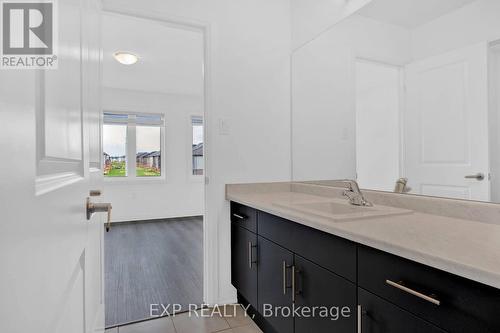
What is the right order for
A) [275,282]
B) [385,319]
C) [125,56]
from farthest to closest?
[125,56]
[275,282]
[385,319]

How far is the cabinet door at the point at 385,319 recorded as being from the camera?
0.78m

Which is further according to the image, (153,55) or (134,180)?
(134,180)

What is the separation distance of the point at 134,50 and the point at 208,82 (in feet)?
6.01

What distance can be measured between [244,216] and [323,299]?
0.87 meters

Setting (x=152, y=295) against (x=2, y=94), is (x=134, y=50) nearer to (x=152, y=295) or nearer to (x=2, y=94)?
(x=152, y=295)

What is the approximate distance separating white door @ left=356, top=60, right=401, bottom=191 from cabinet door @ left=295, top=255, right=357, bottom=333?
2.39ft

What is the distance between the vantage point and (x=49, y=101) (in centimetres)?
44

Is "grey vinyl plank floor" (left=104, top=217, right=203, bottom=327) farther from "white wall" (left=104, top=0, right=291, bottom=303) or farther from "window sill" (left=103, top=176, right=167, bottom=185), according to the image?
"window sill" (left=103, top=176, right=167, bottom=185)

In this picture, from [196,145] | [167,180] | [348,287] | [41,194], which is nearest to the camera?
[41,194]

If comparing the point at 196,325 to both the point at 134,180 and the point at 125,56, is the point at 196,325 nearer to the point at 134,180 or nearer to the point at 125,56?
the point at 125,56

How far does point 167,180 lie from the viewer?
17.9 ft

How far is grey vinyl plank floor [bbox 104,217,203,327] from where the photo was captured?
2160 mm

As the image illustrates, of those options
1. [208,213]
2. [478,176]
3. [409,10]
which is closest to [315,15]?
[409,10]

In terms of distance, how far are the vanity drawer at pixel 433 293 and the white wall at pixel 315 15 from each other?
1571 mm
